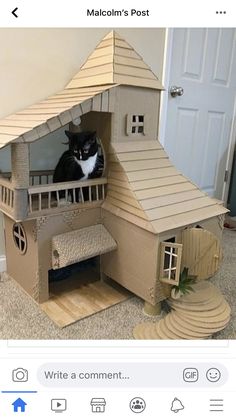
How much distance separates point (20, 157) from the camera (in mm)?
806

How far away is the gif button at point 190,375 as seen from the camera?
390 millimetres

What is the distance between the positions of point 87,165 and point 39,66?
41 centimetres

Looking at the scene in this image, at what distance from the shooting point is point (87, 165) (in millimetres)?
995

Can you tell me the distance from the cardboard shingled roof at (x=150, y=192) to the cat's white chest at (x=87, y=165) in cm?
6

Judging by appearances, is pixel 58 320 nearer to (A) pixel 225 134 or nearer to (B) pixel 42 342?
(B) pixel 42 342

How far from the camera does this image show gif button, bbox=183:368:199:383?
390 millimetres

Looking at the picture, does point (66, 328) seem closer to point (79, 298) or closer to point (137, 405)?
point (79, 298)

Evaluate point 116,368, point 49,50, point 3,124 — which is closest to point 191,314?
point 116,368

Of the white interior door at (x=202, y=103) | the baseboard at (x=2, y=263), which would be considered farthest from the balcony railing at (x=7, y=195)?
the white interior door at (x=202, y=103)

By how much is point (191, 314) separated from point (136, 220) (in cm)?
29

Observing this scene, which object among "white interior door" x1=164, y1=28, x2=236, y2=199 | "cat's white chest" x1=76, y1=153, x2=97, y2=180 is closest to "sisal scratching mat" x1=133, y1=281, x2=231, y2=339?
"cat's white chest" x1=76, y1=153, x2=97, y2=180
